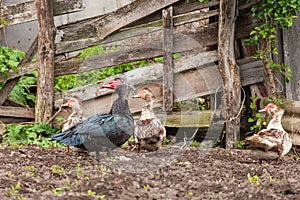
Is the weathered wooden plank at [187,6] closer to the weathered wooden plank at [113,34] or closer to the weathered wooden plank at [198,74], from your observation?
the weathered wooden plank at [113,34]

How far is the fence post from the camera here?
25.4ft

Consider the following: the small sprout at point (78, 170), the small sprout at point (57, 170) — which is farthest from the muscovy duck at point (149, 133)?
the small sprout at point (57, 170)

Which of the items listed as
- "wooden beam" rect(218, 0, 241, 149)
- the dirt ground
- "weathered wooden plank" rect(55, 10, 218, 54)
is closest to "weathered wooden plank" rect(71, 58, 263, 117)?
"wooden beam" rect(218, 0, 241, 149)

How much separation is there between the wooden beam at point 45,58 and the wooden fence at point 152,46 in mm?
108

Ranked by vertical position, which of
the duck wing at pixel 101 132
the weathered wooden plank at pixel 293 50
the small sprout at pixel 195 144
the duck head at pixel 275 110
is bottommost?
the small sprout at pixel 195 144

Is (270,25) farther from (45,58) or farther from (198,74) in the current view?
(45,58)

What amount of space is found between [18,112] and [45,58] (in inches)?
39.1

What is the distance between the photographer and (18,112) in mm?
8742

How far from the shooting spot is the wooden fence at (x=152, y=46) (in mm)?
7746

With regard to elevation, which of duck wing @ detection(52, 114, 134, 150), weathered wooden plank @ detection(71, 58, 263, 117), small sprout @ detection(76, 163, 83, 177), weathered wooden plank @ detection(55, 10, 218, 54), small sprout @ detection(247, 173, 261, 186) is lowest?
small sprout @ detection(247, 173, 261, 186)

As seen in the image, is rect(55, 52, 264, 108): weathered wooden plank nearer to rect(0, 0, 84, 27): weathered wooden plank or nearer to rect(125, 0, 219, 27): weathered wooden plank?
rect(125, 0, 219, 27): weathered wooden plank

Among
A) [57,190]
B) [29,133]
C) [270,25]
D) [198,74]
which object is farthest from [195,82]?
[57,190]

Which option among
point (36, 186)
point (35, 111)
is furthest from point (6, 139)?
point (36, 186)

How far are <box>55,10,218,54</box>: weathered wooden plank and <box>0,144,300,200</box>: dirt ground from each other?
5.72 ft
